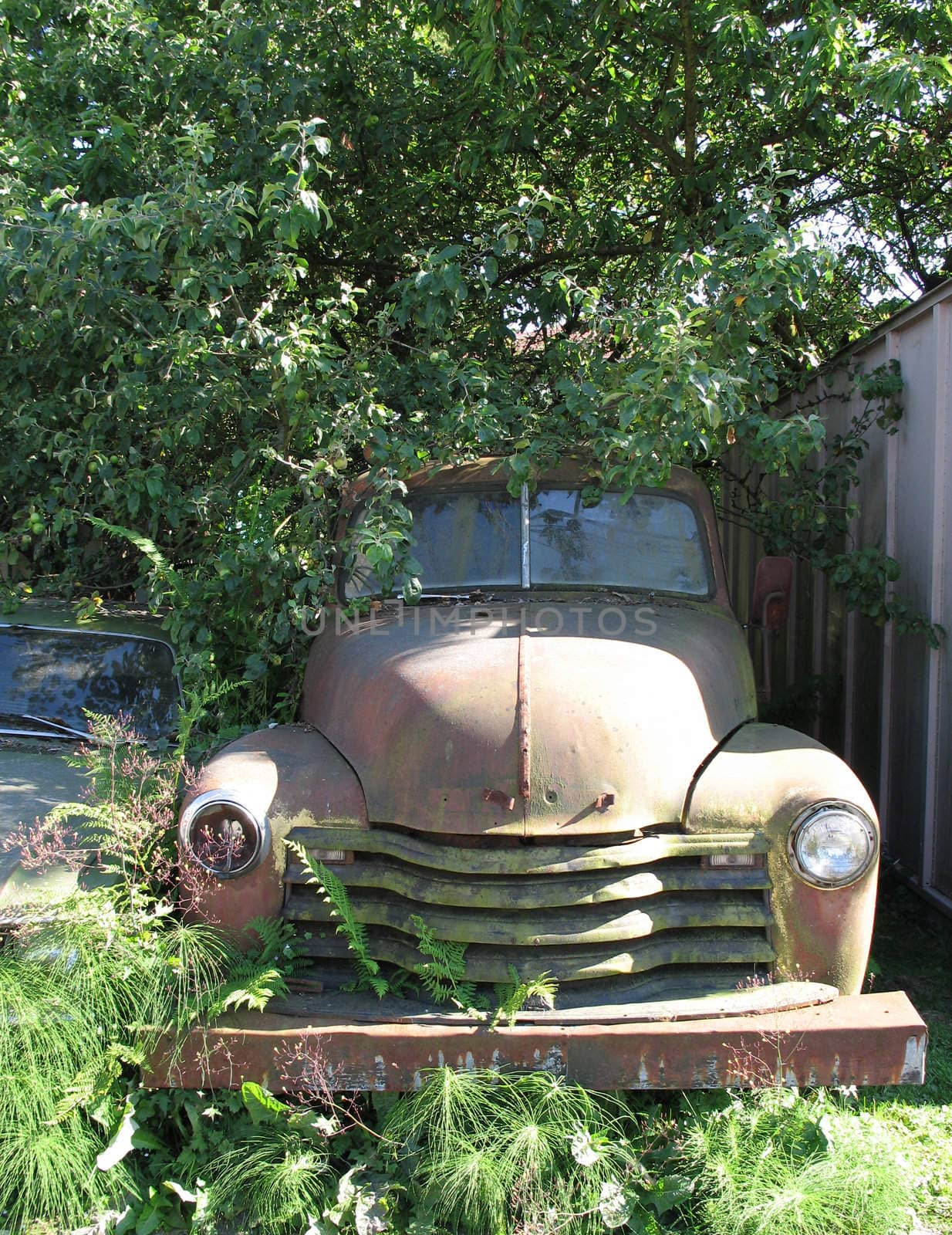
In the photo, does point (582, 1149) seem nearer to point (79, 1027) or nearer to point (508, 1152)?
point (508, 1152)

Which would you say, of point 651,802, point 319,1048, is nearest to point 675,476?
point 651,802

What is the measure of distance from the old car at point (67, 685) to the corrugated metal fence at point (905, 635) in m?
3.36

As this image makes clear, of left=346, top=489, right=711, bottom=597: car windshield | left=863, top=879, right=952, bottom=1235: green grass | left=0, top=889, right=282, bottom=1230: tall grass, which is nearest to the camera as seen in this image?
left=0, top=889, right=282, bottom=1230: tall grass

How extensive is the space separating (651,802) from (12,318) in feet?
15.0

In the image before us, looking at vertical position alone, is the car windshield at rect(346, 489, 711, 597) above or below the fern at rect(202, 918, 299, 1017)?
above

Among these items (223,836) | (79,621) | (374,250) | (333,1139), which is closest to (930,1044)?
(333,1139)

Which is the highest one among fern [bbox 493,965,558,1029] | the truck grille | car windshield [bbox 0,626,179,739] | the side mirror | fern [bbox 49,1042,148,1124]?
the side mirror

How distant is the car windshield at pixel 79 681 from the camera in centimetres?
453

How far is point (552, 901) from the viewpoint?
2.98 meters

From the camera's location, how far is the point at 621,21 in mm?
6371

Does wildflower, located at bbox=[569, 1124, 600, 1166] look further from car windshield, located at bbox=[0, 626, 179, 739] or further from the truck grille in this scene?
car windshield, located at bbox=[0, 626, 179, 739]

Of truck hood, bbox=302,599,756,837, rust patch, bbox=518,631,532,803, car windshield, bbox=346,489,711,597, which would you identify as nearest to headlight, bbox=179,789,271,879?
truck hood, bbox=302,599,756,837

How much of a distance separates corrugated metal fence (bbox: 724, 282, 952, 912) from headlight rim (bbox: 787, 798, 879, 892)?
2.06 metres

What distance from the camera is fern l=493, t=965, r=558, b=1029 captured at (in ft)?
9.31
